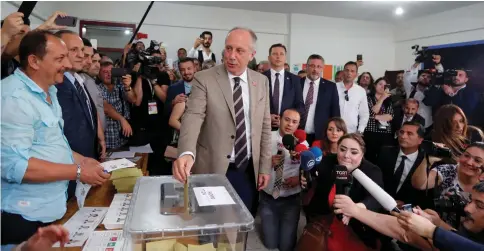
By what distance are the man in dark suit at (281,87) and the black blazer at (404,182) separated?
33.2 inches

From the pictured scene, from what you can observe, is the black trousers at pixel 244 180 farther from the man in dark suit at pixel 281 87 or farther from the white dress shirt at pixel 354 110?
the white dress shirt at pixel 354 110

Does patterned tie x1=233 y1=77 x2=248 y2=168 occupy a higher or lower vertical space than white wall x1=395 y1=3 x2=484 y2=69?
lower

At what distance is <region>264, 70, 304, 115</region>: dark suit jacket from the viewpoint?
2975 mm

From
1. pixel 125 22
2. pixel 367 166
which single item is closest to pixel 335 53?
pixel 125 22

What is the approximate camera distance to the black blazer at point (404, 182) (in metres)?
2.25

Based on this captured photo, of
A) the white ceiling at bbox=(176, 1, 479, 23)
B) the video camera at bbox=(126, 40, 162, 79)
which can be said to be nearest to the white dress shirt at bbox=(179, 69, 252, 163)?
the video camera at bbox=(126, 40, 162, 79)

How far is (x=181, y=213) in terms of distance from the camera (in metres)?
0.96

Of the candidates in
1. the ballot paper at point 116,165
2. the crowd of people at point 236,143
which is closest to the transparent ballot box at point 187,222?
the crowd of people at point 236,143

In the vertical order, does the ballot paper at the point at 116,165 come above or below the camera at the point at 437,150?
below

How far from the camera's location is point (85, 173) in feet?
4.19

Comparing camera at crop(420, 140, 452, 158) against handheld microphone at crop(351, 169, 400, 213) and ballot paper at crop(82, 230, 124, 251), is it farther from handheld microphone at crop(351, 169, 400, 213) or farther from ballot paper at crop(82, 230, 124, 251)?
ballot paper at crop(82, 230, 124, 251)

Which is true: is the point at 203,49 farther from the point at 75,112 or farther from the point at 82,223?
the point at 82,223

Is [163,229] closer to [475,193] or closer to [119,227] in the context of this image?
[119,227]

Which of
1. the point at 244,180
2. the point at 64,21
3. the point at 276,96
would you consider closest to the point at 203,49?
the point at 276,96
